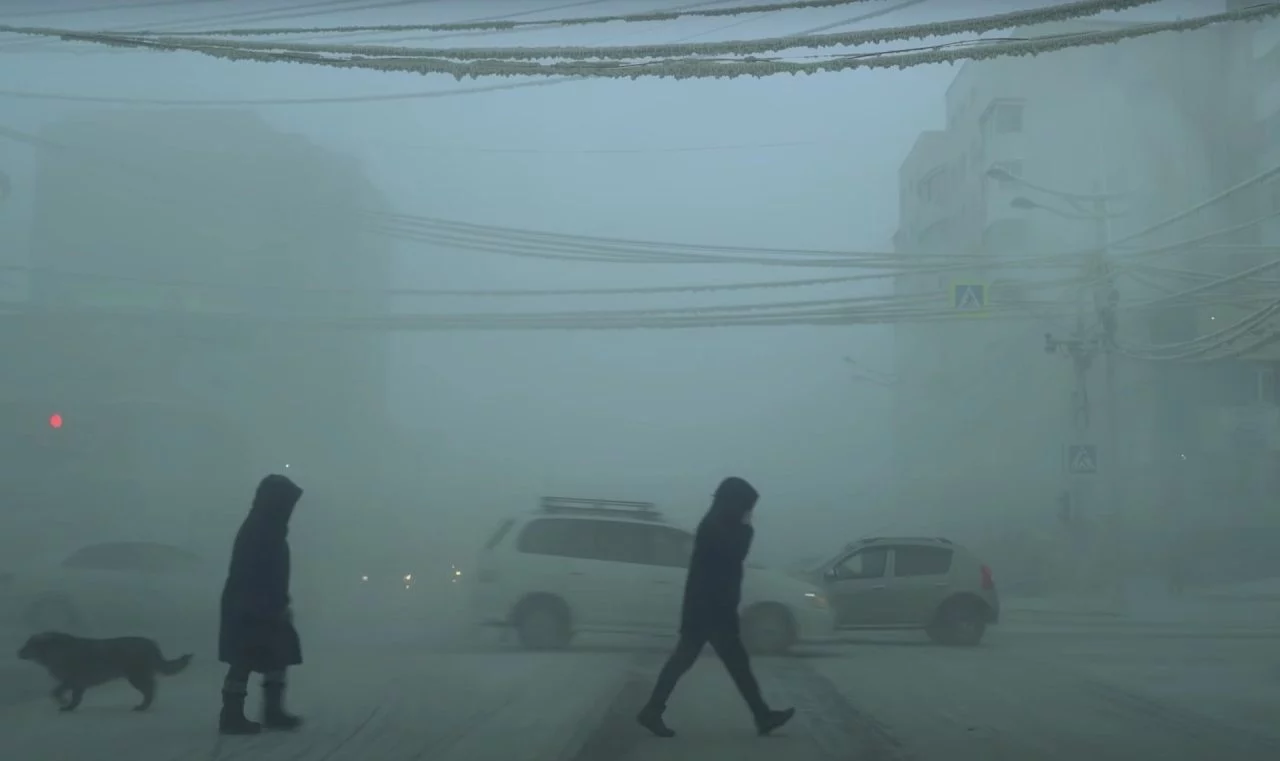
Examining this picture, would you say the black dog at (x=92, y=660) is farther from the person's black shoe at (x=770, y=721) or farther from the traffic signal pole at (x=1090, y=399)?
the traffic signal pole at (x=1090, y=399)

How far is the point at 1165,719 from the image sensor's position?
7.37 meters

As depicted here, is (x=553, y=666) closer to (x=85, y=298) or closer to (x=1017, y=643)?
(x=1017, y=643)

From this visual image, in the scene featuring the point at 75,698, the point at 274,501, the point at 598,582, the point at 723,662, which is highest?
the point at 274,501

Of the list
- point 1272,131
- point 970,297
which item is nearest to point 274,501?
point 970,297

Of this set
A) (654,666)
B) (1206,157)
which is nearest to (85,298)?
(654,666)

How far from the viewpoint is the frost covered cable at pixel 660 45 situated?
823 centimetres

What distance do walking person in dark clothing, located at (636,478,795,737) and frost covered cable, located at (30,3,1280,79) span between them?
3.68 m

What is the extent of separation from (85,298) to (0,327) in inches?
30.8

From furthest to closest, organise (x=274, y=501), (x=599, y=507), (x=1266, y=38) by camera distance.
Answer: (x=1266, y=38), (x=599, y=507), (x=274, y=501)

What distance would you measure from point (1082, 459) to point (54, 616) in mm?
8290

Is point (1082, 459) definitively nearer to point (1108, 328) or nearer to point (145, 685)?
point (1108, 328)

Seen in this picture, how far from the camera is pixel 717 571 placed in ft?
21.3

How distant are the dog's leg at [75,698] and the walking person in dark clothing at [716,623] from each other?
3447mm

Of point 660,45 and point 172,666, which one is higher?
point 660,45
